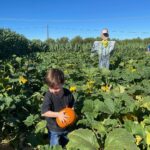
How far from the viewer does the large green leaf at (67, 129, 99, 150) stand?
3070mm

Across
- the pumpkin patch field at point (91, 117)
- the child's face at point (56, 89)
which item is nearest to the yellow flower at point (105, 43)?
the pumpkin patch field at point (91, 117)

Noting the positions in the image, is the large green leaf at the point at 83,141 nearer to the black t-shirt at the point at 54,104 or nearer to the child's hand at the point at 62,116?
the child's hand at the point at 62,116

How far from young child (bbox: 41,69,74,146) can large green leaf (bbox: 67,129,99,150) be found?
0.98 m

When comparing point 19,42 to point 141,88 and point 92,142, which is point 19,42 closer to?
point 141,88

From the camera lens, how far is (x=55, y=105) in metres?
4.42

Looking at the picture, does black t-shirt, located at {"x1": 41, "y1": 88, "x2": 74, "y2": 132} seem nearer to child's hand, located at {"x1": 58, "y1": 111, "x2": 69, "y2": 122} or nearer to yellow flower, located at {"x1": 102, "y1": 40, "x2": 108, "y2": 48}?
child's hand, located at {"x1": 58, "y1": 111, "x2": 69, "y2": 122}

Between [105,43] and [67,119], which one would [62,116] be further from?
[105,43]

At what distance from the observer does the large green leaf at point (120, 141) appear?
3.08m

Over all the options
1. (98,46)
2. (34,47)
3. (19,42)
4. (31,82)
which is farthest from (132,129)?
(34,47)

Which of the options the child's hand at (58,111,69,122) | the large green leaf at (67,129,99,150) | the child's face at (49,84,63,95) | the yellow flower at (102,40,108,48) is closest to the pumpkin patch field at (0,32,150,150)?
the large green leaf at (67,129,99,150)

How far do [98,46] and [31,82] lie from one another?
3.22 metres

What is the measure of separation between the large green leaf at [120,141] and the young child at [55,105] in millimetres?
1127

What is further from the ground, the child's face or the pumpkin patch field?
the child's face

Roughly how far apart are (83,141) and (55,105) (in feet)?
4.29
